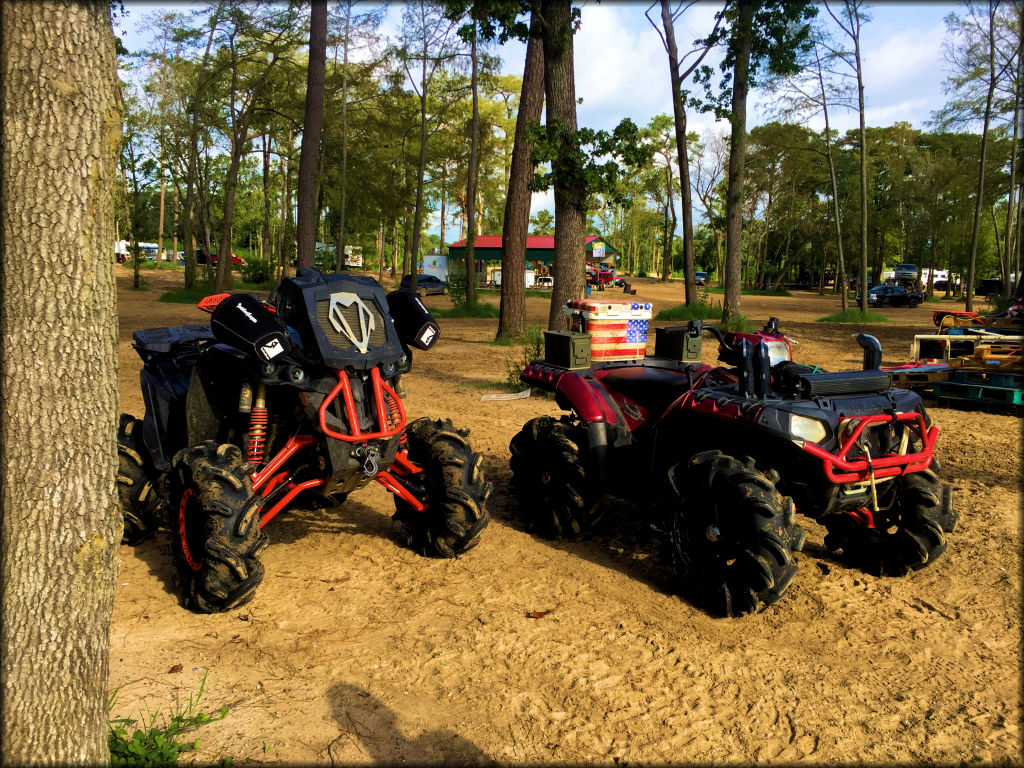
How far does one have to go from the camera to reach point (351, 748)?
10.8ft

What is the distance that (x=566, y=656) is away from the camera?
4.12 meters

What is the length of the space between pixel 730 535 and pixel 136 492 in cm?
405

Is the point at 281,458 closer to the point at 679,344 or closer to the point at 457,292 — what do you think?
the point at 679,344

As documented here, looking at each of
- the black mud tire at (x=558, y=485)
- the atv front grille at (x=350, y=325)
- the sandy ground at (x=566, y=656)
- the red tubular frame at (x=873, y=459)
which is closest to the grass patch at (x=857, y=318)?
the sandy ground at (x=566, y=656)

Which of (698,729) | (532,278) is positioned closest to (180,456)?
(698,729)

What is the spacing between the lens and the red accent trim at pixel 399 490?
513 cm

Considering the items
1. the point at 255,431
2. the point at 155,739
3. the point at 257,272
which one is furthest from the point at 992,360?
the point at 257,272

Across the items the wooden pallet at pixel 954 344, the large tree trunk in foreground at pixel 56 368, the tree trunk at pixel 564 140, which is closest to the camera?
the large tree trunk in foreground at pixel 56 368

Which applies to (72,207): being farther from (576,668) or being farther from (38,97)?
(576,668)

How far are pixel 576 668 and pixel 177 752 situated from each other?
6.09ft

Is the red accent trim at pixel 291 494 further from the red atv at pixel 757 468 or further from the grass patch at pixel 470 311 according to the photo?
the grass patch at pixel 470 311

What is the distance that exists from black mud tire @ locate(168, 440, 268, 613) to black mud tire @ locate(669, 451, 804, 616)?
249 cm

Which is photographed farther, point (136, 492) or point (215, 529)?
point (136, 492)

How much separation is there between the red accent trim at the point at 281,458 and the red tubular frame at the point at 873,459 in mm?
2964
